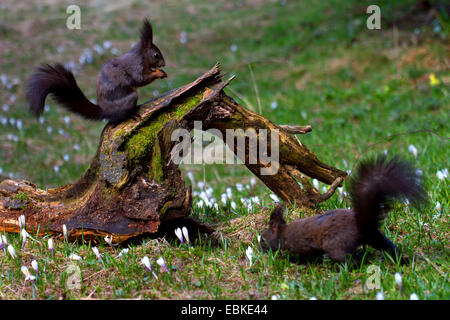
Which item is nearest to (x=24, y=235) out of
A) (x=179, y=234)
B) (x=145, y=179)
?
(x=145, y=179)

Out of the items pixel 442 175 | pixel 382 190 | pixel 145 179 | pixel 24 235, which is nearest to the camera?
pixel 382 190

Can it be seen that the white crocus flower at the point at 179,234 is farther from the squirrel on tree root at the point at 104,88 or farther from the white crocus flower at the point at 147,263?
the squirrel on tree root at the point at 104,88

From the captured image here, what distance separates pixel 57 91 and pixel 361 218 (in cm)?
253

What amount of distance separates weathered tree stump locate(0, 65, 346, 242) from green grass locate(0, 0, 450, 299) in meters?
0.20

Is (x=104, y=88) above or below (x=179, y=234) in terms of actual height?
above

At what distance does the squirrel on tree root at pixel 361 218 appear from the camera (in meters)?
3.30

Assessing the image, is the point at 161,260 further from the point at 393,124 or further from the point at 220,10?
the point at 220,10

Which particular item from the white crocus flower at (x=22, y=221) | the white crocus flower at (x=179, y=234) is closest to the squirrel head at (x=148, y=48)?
the white crocus flower at (x=179, y=234)

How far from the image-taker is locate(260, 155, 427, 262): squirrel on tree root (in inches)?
130

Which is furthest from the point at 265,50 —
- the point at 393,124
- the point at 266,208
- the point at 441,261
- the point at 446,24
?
the point at 441,261

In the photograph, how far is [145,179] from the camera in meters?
3.97

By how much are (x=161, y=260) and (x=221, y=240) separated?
80 centimetres

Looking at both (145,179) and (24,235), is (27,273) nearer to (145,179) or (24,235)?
(24,235)
